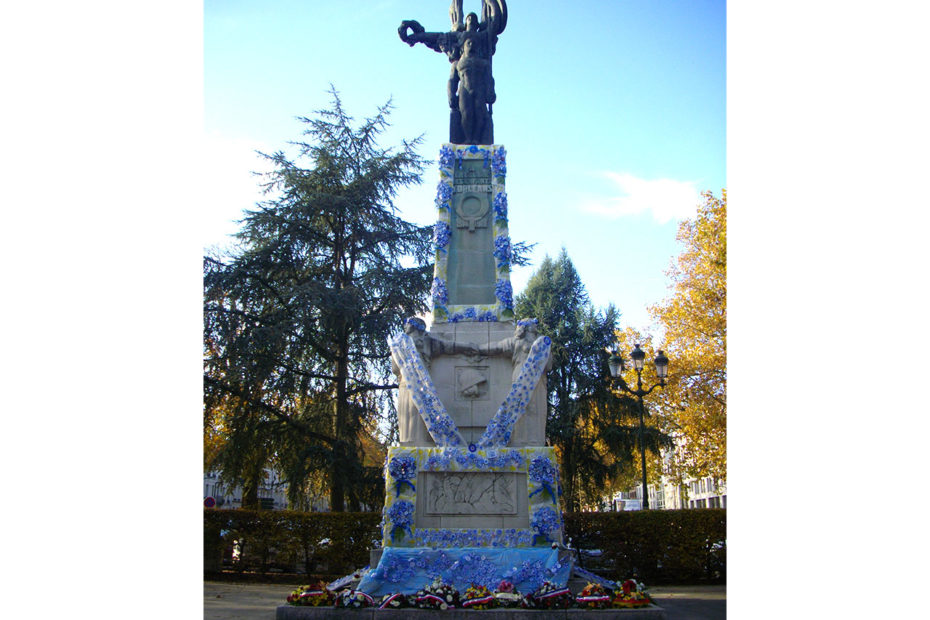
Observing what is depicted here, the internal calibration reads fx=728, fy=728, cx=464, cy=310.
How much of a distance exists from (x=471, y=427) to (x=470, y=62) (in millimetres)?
6091

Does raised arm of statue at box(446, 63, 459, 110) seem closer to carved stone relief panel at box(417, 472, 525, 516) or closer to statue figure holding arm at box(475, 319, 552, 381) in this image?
statue figure holding arm at box(475, 319, 552, 381)

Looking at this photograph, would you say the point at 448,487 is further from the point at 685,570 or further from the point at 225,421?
the point at 225,421

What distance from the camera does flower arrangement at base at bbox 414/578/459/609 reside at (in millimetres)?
7254

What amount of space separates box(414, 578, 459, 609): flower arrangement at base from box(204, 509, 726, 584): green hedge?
26.5 ft

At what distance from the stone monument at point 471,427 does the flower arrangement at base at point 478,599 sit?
0.66m

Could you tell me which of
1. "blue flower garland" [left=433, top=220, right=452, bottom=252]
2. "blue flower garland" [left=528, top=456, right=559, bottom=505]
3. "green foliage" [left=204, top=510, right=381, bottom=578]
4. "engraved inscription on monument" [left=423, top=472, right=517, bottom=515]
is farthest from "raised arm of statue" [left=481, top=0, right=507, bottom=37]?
"green foliage" [left=204, top=510, right=381, bottom=578]

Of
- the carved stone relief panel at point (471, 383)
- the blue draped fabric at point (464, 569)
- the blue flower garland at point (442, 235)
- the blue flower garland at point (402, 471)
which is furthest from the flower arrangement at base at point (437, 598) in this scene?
the blue flower garland at point (442, 235)

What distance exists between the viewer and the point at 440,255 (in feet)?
35.4

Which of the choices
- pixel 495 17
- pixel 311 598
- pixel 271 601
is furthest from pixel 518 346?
pixel 495 17

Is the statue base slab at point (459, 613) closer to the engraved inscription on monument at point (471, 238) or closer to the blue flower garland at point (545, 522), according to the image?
the blue flower garland at point (545, 522)

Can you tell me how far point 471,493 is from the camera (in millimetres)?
8984

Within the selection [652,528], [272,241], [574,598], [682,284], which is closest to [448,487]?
[574,598]

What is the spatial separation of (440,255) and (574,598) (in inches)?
207

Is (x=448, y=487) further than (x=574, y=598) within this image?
Yes
